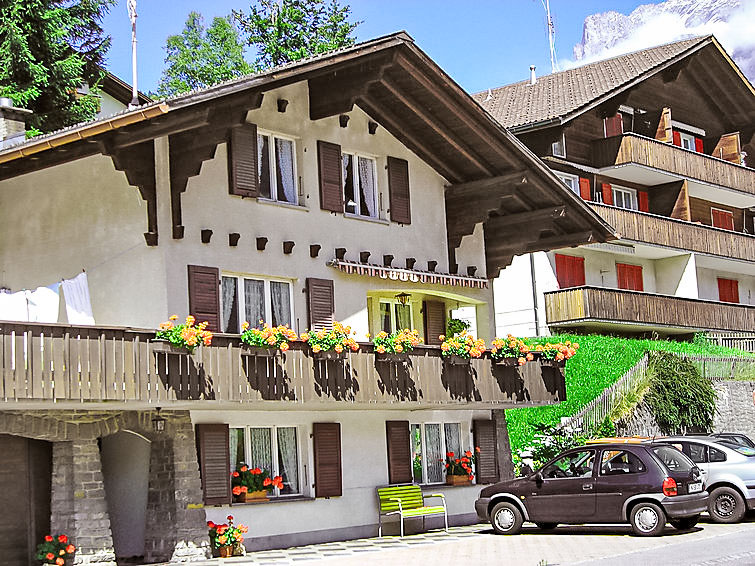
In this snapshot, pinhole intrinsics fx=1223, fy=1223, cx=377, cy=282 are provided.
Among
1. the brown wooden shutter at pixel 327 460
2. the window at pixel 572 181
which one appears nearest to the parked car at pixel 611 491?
the brown wooden shutter at pixel 327 460

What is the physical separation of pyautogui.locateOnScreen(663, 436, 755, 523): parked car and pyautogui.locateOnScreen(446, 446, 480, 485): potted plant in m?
4.95

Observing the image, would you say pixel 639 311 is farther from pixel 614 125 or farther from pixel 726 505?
pixel 726 505

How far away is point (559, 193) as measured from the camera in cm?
2605

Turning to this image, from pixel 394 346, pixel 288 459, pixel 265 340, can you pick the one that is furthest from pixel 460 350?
pixel 265 340

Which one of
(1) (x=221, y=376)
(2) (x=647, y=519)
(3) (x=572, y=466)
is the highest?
(1) (x=221, y=376)

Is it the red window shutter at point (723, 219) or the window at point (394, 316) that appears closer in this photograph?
the window at point (394, 316)

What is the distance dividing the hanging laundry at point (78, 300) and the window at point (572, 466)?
833 centimetres

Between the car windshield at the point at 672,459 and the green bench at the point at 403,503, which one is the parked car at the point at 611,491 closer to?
the car windshield at the point at 672,459

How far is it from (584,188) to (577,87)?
13.3 ft

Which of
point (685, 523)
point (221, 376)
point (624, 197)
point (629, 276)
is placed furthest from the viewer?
point (624, 197)

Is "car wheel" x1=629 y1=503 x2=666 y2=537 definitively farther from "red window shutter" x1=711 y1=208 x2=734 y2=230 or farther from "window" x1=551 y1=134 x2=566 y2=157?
"red window shutter" x1=711 y1=208 x2=734 y2=230

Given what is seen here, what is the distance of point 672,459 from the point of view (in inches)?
824

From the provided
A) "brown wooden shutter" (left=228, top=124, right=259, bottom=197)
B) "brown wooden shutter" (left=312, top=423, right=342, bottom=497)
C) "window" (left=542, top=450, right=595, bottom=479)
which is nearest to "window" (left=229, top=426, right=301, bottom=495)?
"brown wooden shutter" (left=312, top=423, right=342, bottom=497)

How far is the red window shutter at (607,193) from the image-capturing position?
135 feet
